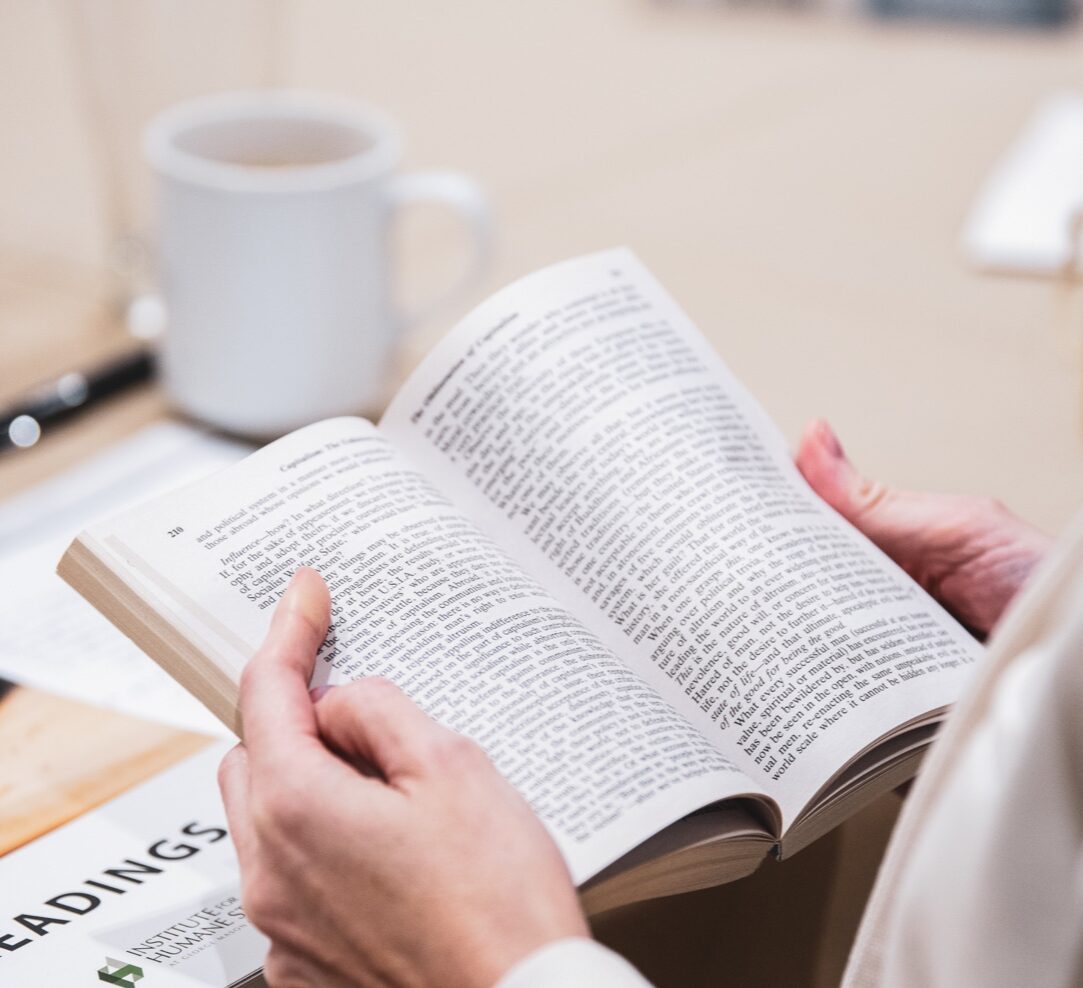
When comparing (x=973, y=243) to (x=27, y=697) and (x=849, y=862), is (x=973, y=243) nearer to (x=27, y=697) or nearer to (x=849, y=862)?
(x=849, y=862)

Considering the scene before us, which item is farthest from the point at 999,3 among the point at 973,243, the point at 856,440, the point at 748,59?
the point at 856,440

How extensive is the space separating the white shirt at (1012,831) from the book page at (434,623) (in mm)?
75

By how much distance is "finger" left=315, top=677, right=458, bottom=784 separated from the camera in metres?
0.37

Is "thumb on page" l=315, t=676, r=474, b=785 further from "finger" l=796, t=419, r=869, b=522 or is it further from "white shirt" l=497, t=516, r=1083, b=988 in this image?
"finger" l=796, t=419, r=869, b=522

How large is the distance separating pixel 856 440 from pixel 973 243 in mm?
328

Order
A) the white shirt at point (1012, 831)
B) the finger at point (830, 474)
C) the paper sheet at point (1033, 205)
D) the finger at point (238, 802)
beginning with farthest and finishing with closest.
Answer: the paper sheet at point (1033, 205) < the finger at point (830, 474) < the finger at point (238, 802) < the white shirt at point (1012, 831)

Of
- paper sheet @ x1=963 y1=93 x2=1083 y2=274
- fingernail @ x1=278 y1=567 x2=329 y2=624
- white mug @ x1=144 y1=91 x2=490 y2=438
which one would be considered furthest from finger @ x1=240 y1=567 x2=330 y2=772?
paper sheet @ x1=963 y1=93 x2=1083 y2=274

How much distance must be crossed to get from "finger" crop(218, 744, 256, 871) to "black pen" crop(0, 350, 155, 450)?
41 centimetres

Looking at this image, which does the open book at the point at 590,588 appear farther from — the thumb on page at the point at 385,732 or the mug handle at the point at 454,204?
the mug handle at the point at 454,204

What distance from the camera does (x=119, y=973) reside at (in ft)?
1.37

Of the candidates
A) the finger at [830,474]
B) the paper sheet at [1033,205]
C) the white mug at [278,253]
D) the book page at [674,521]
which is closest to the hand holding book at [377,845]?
the book page at [674,521]

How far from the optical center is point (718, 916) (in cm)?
48

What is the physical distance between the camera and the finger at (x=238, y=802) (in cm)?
39

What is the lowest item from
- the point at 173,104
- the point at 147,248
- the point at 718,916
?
the point at 718,916
